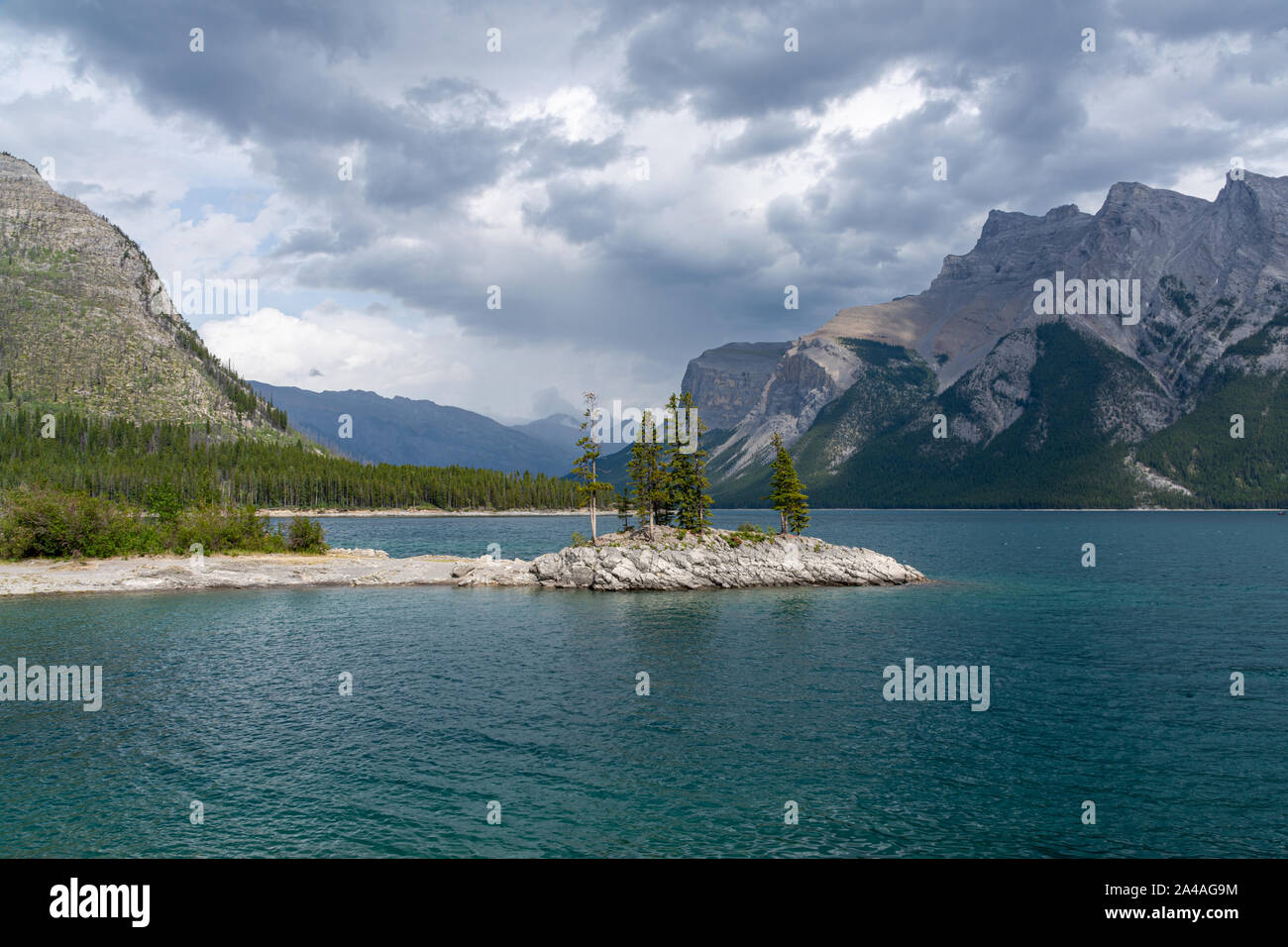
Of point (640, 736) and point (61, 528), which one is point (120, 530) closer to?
point (61, 528)

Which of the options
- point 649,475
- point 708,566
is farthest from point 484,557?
point 708,566

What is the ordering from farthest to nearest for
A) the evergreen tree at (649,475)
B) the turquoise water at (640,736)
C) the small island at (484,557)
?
the evergreen tree at (649,475)
the small island at (484,557)
the turquoise water at (640,736)

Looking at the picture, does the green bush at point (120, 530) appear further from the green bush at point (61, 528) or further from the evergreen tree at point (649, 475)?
the evergreen tree at point (649, 475)

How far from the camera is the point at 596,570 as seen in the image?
85938 millimetres

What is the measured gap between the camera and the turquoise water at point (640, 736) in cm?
2275

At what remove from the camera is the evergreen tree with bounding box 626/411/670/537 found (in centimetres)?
9731

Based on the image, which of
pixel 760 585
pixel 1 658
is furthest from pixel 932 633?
pixel 1 658

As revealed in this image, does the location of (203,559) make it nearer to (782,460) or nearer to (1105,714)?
(782,460)

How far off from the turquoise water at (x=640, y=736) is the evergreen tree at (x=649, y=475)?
107ft

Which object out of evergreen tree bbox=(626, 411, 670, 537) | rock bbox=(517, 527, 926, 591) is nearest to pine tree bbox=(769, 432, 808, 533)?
rock bbox=(517, 527, 926, 591)

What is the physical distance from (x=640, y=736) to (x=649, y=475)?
2640 inches

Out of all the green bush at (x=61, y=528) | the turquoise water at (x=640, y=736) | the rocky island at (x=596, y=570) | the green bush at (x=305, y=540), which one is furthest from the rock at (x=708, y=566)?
the green bush at (x=61, y=528)

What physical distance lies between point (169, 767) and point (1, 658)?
2819 cm

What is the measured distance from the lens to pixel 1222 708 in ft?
119
